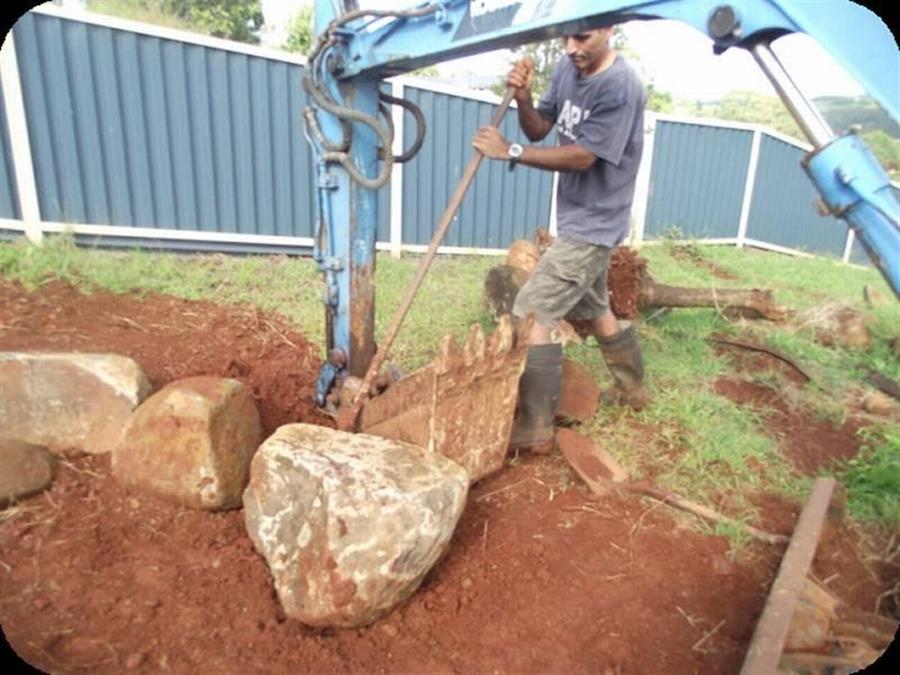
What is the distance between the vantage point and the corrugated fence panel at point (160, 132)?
15.5 feet

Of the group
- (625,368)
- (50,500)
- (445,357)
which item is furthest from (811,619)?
(50,500)

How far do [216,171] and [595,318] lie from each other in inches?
157

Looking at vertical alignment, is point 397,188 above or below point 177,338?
above

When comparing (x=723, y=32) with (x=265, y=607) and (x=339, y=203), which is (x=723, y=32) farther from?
(x=265, y=607)

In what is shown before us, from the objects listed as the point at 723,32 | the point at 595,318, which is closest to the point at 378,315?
the point at 595,318

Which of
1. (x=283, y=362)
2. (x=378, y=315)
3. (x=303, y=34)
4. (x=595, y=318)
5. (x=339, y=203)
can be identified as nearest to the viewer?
(x=339, y=203)

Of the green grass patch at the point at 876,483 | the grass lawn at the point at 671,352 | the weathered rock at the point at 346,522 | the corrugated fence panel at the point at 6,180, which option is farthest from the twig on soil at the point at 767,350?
the corrugated fence panel at the point at 6,180

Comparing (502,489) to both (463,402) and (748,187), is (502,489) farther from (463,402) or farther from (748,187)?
(748,187)

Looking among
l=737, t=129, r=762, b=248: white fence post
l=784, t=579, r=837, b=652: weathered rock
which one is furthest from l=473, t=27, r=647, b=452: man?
l=737, t=129, r=762, b=248: white fence post

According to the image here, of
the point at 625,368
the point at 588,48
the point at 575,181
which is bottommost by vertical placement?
the point at 625,368

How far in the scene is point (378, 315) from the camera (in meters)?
4.61

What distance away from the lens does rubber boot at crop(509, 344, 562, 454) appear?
2762mm

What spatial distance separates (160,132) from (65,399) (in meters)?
3.62

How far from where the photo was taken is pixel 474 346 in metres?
2.30
